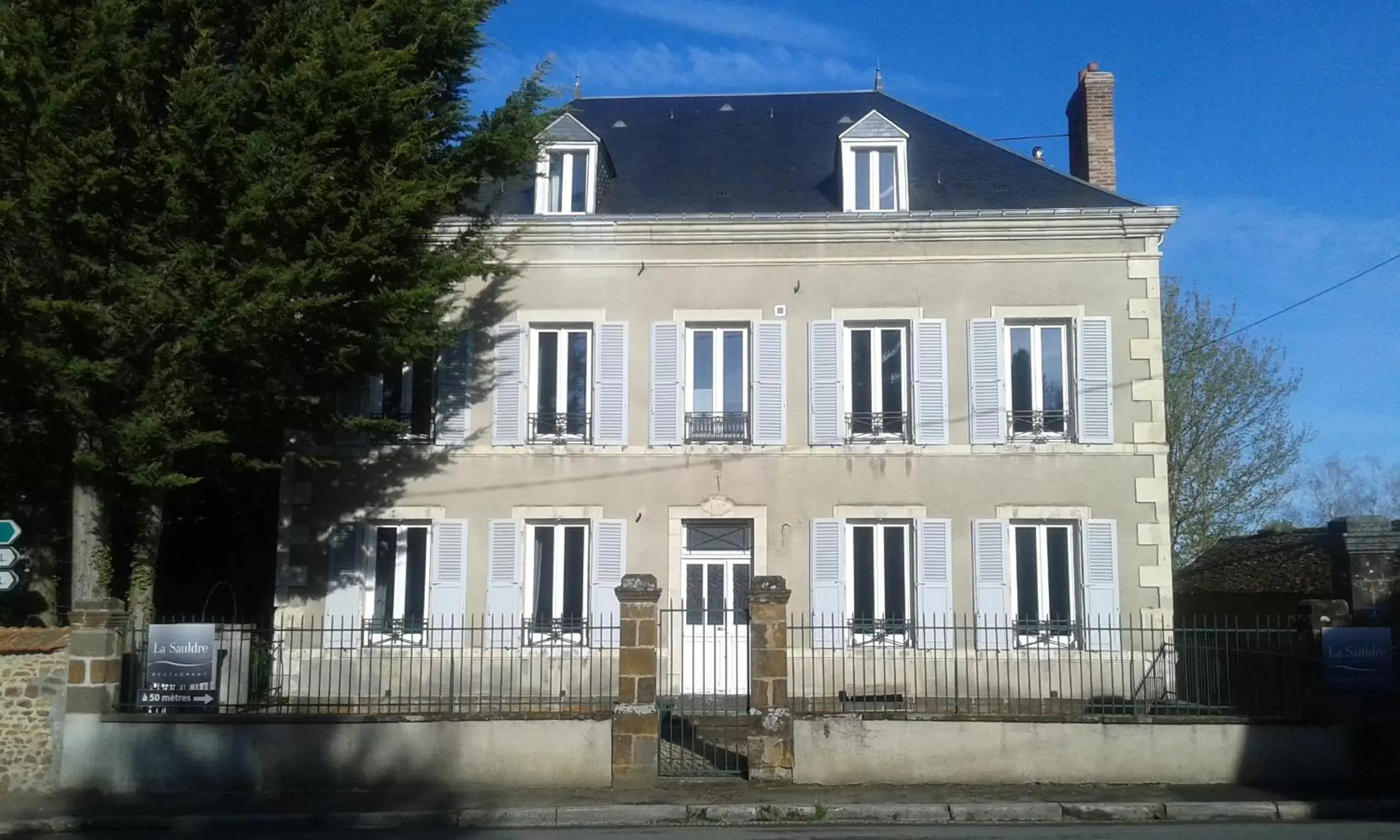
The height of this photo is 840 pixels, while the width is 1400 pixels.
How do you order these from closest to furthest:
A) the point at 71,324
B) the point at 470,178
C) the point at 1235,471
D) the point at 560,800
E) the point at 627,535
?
the point at 560,800, the point at 71,324, the point at 470,178, the point at 627,535, the point at 1235,471

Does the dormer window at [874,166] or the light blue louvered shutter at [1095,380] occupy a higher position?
the dormer window at [874,166]

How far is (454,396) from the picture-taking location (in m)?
16.1

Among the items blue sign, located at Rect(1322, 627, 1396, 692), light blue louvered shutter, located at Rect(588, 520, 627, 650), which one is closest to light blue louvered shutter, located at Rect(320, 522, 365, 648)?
light blue louvered shutter, located at Rect(588, 520, 627, 650)

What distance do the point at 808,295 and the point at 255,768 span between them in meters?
9.06

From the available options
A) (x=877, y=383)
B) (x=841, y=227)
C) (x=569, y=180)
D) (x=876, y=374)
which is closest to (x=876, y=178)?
(x=841, y=227)

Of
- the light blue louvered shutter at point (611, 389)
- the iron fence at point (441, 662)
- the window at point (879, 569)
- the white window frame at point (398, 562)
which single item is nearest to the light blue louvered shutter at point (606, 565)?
the iron fence at point (441, 662)

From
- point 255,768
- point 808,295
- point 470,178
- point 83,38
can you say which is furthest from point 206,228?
point 808,295

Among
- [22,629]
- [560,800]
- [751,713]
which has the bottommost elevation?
[560,800]

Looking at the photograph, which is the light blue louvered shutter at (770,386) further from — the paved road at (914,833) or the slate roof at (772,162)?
the paved road at (914,833)

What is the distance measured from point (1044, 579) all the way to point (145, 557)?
11006 millimetres

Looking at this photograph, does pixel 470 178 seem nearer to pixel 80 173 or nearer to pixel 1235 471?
pixel 80 173

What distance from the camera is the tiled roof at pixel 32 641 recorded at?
10820 millimetres

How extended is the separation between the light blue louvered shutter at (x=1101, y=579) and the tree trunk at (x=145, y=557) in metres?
11.2

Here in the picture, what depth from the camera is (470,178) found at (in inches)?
512
